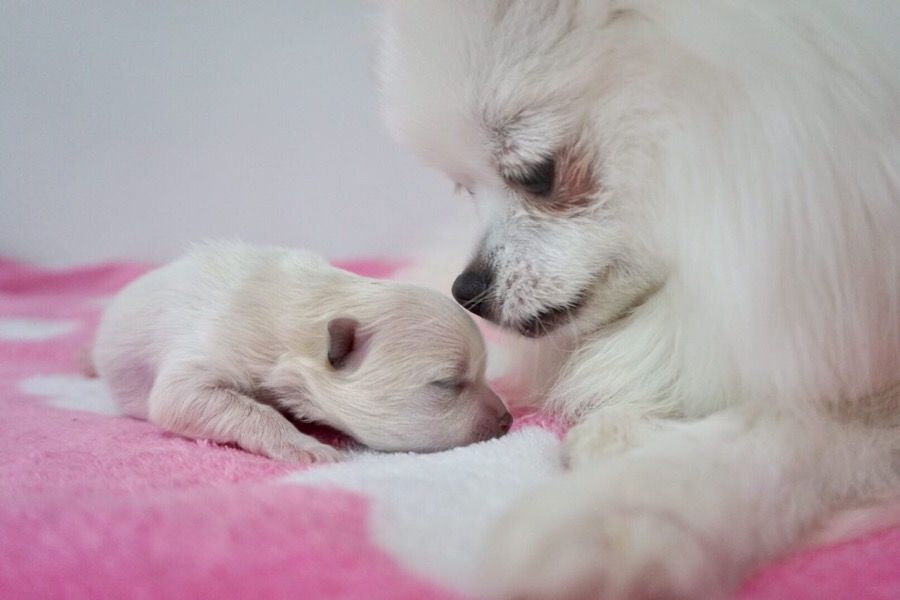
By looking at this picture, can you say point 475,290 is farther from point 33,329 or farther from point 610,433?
point 33,329

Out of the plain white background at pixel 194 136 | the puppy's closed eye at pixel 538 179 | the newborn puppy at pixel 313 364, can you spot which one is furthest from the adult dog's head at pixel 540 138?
the plain white background at pixel 194 136

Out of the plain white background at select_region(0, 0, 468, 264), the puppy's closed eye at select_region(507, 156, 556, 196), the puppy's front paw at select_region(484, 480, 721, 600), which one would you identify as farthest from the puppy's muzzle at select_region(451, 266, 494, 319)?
A: the plain white background at select_region(0, 0, 468, 264)

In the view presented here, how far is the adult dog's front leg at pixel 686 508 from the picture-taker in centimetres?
49

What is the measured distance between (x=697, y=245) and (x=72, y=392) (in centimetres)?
105

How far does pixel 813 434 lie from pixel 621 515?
0.25m

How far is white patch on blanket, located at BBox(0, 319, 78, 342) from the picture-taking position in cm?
169

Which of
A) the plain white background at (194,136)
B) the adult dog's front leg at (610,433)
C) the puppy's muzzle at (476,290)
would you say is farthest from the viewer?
the plain white background at (194,136)

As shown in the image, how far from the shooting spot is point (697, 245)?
0.72 m

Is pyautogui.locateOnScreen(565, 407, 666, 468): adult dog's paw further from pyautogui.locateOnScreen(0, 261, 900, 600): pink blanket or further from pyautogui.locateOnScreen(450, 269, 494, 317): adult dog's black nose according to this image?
pyautogui.locateOnScreen(450, 269, 494, 317): adult dog's black nose

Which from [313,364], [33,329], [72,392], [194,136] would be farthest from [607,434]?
[194,136]

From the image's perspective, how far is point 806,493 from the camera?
2.11 feet

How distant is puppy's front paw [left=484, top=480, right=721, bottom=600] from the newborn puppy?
434mm

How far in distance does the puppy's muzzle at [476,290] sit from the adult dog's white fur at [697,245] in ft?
0.21

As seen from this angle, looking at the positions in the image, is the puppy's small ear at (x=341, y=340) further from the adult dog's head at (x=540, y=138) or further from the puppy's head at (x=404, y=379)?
the adult dog's head at (x=540, y=138)
